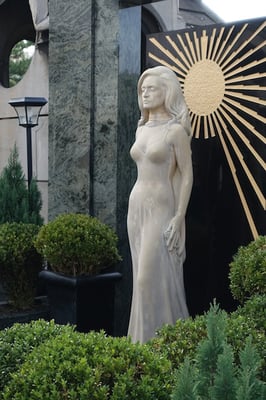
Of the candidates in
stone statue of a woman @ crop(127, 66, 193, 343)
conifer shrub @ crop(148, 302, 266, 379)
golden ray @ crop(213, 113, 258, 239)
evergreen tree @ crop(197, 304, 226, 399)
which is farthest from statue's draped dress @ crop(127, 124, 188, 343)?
evergreen tree @ crop(197, 304, 226, 399)

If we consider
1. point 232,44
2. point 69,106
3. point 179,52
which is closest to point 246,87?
point 232,44

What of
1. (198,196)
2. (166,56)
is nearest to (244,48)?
(166,56)

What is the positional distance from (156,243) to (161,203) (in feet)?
1.17

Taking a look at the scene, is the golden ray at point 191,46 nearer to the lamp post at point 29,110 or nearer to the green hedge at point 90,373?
the lamp post at point 29,110

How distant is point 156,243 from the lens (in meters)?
5.75

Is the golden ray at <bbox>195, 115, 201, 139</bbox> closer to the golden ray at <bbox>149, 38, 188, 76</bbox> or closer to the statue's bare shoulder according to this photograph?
the golden ray at <bbox>149, 38, 188, 76</bbox>

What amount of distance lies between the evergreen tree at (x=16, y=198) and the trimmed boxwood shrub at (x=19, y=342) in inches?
173

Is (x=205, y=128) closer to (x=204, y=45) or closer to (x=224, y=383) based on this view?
(x=204, y=45)

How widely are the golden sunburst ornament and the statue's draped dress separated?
0.88 m

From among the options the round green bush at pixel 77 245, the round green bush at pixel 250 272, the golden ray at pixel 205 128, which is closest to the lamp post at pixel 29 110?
the round green bush at pixel 77 245

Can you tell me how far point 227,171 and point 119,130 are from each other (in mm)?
1570

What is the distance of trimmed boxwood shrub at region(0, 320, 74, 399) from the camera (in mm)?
3312

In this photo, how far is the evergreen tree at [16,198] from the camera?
798 cm

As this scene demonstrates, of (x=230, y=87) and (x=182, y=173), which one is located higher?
(x=230, y=87)
